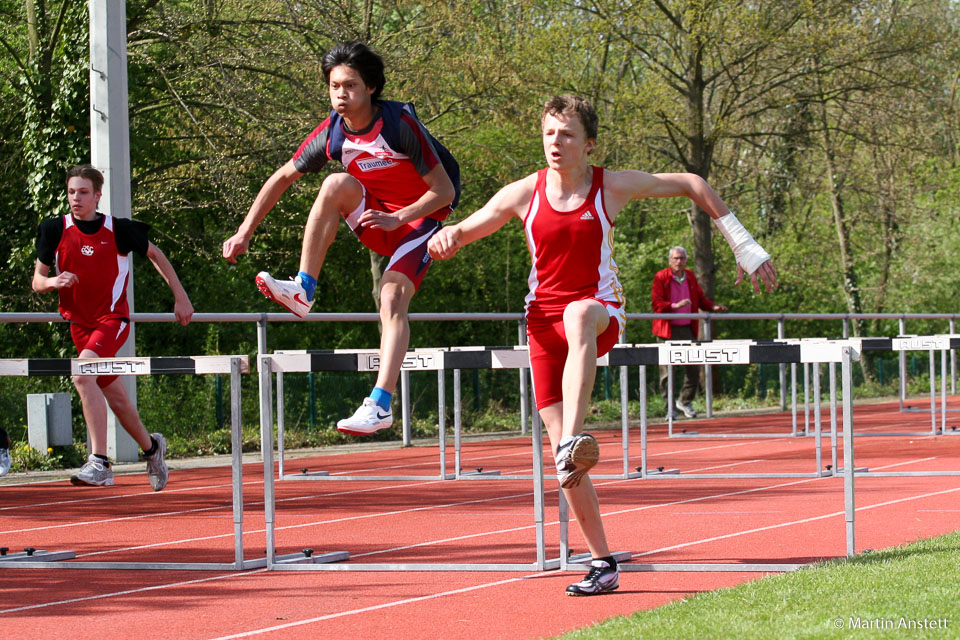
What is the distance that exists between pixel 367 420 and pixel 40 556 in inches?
89.1

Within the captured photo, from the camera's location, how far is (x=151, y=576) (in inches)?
236

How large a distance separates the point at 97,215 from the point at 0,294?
8.75 m

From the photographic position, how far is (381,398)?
5.50 m

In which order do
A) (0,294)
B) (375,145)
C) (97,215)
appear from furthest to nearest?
(0,294)
(97,215)
(375,145)

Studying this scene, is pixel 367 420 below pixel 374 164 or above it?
below

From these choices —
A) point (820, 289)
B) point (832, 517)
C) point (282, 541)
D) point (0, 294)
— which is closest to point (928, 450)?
point (832, 517)

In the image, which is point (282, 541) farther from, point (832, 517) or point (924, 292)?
point (924, 292)

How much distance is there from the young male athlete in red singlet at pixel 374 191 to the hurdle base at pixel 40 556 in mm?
2076

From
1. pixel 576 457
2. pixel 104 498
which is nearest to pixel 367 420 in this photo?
pixel 576 457

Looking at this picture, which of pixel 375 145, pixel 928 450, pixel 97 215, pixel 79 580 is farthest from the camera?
pixel 928 450

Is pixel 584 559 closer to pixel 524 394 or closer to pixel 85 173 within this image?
pixel 85 173

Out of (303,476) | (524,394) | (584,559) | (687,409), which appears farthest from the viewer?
(687,409)

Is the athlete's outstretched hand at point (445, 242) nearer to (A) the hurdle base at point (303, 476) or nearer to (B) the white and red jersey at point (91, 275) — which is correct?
(B) the white and red jersey at point (91, 275)

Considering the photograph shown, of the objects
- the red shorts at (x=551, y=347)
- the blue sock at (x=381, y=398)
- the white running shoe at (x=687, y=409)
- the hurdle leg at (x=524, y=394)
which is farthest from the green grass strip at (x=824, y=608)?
the white running shoe at (x=687, y=409)
